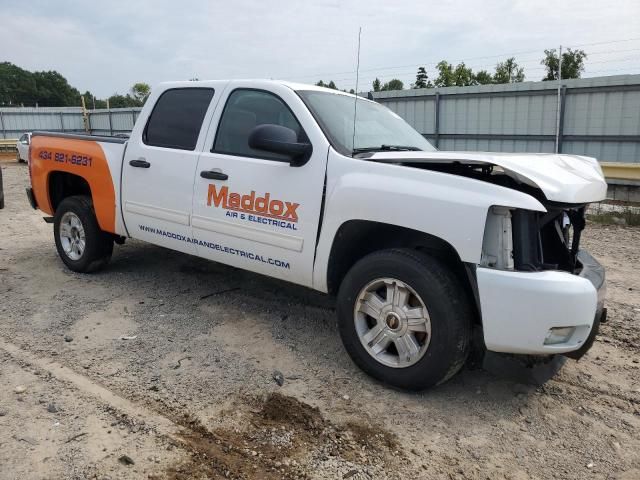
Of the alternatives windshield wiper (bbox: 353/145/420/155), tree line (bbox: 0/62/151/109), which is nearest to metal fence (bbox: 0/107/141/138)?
windshield wiper (bbox: 353/145/420/155)

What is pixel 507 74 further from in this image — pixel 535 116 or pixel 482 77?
pixel 535 116

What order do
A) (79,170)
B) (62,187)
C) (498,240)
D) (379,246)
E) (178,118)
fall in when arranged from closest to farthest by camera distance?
(498,240) < (379,246) < (178,118) < (79,170) < (62,187)

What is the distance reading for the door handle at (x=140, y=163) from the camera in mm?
4621

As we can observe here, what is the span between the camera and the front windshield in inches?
146

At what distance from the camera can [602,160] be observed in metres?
11.5

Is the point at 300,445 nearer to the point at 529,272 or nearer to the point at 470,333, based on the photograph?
the point at 470,333

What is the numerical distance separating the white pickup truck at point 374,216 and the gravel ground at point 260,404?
383mm

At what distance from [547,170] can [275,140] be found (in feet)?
5.42

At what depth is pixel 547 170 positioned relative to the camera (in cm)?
298

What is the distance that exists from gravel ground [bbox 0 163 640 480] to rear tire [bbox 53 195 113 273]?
70 centimetres

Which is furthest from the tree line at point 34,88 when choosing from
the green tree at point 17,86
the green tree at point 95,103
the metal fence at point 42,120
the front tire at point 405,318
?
the front tire at point 405,318

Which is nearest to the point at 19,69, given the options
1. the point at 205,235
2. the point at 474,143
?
the point at 474,143

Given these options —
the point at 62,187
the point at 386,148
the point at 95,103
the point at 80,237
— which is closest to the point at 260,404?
the point at 386,148

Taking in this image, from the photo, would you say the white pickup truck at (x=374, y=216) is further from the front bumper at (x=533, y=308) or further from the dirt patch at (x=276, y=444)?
the dirt patch at (x=276, y=444)
